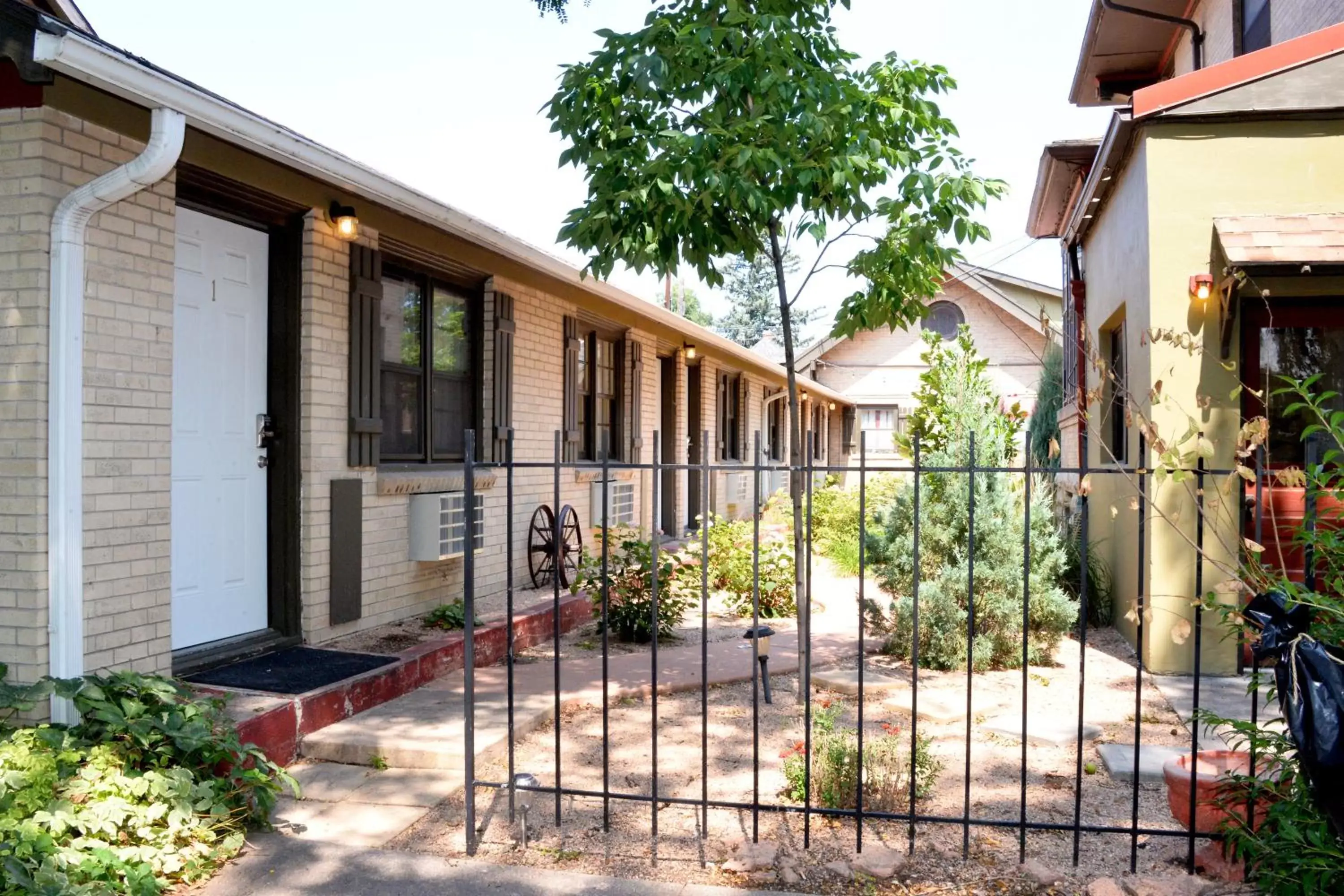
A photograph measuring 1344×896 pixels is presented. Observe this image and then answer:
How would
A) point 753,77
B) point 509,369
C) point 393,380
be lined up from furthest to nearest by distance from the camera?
1. point 509,369
2. point 393,380
3. point 753,77

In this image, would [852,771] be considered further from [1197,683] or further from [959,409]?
[959,409]

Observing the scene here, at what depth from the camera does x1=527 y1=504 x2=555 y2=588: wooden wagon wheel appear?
8.73m

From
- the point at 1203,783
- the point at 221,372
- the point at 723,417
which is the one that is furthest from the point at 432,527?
the point at 723,417

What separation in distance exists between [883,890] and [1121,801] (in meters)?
1.44

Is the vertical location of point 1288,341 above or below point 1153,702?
above

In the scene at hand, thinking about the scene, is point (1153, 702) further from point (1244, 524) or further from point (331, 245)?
point (331, 245)

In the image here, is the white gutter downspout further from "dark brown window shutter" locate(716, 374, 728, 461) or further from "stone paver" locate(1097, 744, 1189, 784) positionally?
"dark brown window shutter" locate(716, 374, 728, 461)

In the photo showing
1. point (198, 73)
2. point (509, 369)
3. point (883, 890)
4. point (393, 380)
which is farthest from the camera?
point (509, 369)

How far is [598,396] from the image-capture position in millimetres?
10961

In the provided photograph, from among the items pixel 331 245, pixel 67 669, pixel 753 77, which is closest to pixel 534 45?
pixel 331 245

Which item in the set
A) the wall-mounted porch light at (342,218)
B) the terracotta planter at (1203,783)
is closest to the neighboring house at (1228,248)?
the terracotta planter at (1203,783)

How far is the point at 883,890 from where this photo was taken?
3.43 m

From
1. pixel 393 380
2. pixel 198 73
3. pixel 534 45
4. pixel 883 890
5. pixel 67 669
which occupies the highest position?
pixel 534 45

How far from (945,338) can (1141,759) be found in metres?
19.4
